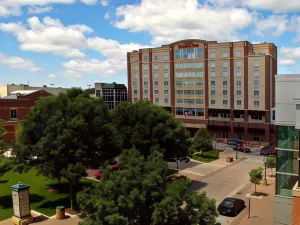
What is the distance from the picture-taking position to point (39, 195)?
2698 cm

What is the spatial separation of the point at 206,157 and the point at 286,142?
34.6 meters

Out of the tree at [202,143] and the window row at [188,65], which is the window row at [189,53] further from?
the tree at [202,143]

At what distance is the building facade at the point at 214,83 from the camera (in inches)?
2280

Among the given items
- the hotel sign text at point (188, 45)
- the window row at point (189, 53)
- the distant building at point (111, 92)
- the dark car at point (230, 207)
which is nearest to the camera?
the dark car at point (230, 207)

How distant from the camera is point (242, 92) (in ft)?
195

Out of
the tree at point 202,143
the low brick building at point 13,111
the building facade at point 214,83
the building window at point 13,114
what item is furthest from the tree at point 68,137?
the building facade at point 214,83

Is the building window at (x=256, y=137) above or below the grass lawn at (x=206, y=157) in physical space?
above

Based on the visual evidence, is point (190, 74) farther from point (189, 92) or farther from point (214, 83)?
point (214, 83)

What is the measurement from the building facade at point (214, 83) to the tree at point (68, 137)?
39.7m

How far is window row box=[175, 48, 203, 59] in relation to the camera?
63281 millimetres

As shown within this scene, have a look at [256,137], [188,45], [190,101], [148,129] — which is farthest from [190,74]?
[148,129]

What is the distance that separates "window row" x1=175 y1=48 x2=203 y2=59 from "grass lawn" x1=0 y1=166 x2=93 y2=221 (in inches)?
1591

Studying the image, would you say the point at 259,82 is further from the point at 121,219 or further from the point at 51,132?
the point at 121,219

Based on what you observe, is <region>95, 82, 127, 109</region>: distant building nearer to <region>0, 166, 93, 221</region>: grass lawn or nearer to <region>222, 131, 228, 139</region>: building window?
<region>222, 131, 228, 139</region>: building window
